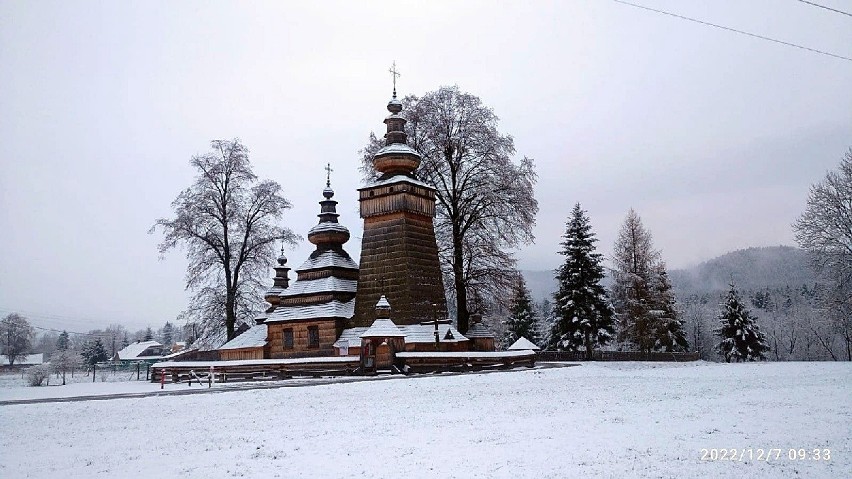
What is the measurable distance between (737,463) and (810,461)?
3.39 feet

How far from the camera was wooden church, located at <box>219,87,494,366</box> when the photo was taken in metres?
32.0

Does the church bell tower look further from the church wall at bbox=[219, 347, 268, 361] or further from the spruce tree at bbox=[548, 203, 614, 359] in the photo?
the spruce tree at bbox=[548, 203, 614, 359]

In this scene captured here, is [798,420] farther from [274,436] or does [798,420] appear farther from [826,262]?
[826,262]

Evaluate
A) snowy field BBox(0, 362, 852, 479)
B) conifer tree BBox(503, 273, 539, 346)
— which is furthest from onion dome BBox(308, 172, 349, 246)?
conifer tree BBox(503, 273, 539, 346)

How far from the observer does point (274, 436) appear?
12.3 meters

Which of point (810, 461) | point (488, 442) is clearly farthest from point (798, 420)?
point (488, 442)

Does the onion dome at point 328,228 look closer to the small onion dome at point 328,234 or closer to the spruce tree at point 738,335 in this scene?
the small onion dome at point 328,234

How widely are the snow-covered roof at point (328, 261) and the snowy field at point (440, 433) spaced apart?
1778 cm

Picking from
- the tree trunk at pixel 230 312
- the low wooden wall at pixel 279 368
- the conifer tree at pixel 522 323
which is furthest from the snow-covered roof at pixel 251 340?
the conifer tree at pixel 522 323

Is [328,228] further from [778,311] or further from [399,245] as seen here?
[778,311]

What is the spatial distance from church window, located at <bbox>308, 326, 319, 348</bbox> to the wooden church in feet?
0.17

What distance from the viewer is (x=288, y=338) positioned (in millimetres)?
35938

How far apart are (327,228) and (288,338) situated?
6648 millimetres

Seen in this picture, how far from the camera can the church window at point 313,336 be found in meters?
34.7
